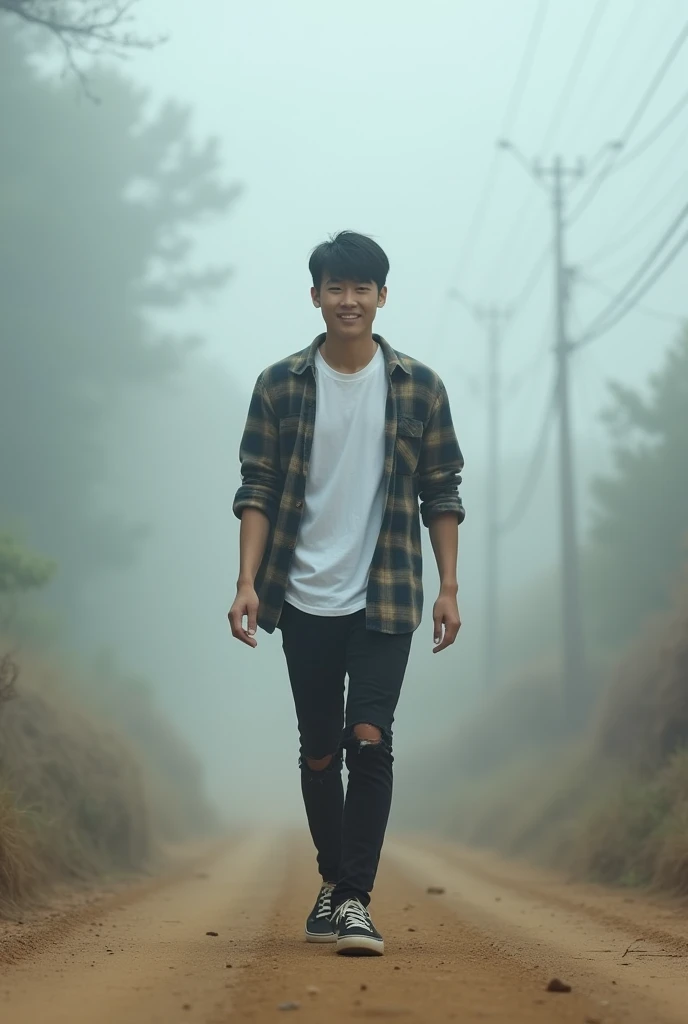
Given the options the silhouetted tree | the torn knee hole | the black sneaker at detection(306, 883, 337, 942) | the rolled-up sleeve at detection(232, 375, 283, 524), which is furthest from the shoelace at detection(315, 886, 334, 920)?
the silhouetted tree

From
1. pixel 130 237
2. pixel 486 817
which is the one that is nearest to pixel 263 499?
pixel 486 817

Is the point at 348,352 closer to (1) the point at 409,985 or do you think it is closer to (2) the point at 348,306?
(2) the point at 348,306

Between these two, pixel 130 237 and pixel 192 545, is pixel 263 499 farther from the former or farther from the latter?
pixel 192 545

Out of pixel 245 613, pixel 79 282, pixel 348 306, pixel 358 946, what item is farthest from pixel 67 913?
pixel 79 282

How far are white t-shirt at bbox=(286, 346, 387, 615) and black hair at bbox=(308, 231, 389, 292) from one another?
334 millimetres

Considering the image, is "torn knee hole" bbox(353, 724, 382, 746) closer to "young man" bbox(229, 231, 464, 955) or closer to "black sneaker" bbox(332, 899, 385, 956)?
"young man" bbox(229, 231, 464, 955)

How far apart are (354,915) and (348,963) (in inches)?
11.9

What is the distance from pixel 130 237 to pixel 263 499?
19994 millimetres

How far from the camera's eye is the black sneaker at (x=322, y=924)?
16.1 ft

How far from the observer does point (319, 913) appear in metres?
4.96

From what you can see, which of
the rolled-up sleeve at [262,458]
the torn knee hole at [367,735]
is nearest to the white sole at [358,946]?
the torn knee hole at [367,735]

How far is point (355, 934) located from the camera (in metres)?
4.37

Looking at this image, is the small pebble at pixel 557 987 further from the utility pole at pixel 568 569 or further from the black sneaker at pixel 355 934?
the utility pole at pixel 568 569

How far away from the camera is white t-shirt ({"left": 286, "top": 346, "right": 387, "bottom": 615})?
15.9ft
